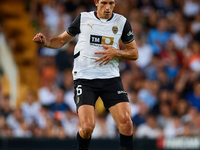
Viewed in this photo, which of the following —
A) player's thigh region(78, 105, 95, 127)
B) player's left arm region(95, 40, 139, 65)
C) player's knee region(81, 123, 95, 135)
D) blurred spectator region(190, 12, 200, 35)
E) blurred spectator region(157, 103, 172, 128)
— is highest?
player's left arm region(95, 40, 139, 65)

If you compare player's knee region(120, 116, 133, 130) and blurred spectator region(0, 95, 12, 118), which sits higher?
player's knee region(120, 116, 133, 130)

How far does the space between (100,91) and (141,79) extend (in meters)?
5.37

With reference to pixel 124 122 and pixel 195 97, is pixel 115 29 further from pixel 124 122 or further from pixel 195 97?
pixel 195 97

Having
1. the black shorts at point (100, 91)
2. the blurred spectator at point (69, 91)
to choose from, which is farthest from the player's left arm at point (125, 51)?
the blurred spectator at point (69, 91)

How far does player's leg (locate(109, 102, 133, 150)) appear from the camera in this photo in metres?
5.55

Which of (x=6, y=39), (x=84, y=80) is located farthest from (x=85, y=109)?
(x=6, y=39)

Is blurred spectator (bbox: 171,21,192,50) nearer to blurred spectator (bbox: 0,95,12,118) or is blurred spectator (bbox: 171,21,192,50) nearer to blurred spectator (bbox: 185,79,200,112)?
blurred spectator (bbox: 185,79,200,112)

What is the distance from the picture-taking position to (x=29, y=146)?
911cm

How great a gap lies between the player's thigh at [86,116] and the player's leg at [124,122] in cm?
35

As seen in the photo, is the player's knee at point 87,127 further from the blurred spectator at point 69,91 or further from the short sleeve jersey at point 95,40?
the blurred spectator at point 69,91

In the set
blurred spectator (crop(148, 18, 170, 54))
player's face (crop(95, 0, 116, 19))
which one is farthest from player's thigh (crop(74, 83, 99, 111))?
blurred spectator (crop(148, 18, 170, 54))

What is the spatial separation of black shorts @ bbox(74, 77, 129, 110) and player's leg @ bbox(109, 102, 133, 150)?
0.32 ft

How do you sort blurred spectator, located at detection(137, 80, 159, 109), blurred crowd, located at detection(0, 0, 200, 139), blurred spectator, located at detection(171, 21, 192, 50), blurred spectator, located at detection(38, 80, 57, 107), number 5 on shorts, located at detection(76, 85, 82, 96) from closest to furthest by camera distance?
number 5 on shorts, located at detection(76, 85, 82, 96)
blurred crowd, located at detection(0, 0, 200, 139)
blurred spectator, located at detection(137, 80, 159, 109)
blurred spectator, located at detection(38, 80, 57, 107)
blurred spectator, located at detection(171, 21, 192, 50)

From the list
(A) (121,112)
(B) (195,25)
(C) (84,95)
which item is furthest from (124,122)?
(B) (195,25)
